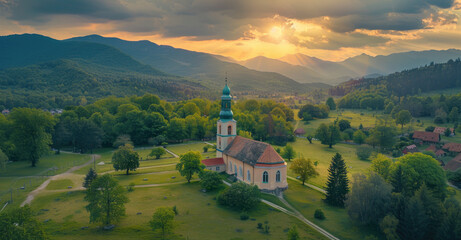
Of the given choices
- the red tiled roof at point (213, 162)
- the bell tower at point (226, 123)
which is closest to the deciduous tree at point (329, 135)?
the bell tower at point (226, 123)

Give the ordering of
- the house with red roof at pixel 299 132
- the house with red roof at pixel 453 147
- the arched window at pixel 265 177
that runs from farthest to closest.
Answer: the house with red roof at pixel 299 132, the house with red roof at pixel 453 147, the arched window at pixel 265 177

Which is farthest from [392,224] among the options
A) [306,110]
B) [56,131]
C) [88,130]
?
[306,110]

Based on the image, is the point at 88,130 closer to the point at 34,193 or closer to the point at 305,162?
the point at 34,193

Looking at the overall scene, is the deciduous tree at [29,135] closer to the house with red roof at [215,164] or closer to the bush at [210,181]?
the house with red roof at [215,164]

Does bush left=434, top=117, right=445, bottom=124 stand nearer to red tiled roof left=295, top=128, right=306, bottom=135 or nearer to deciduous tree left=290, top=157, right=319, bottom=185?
red tiled roof left=295, top=128, right=306, bottom=135

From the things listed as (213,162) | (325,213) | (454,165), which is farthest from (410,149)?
(213,162)

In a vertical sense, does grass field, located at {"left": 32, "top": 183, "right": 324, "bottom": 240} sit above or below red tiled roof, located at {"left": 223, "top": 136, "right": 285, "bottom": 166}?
below

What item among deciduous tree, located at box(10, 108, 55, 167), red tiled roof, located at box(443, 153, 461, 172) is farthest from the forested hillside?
red tiled roof, located at box(443, 153, 461, 172)
